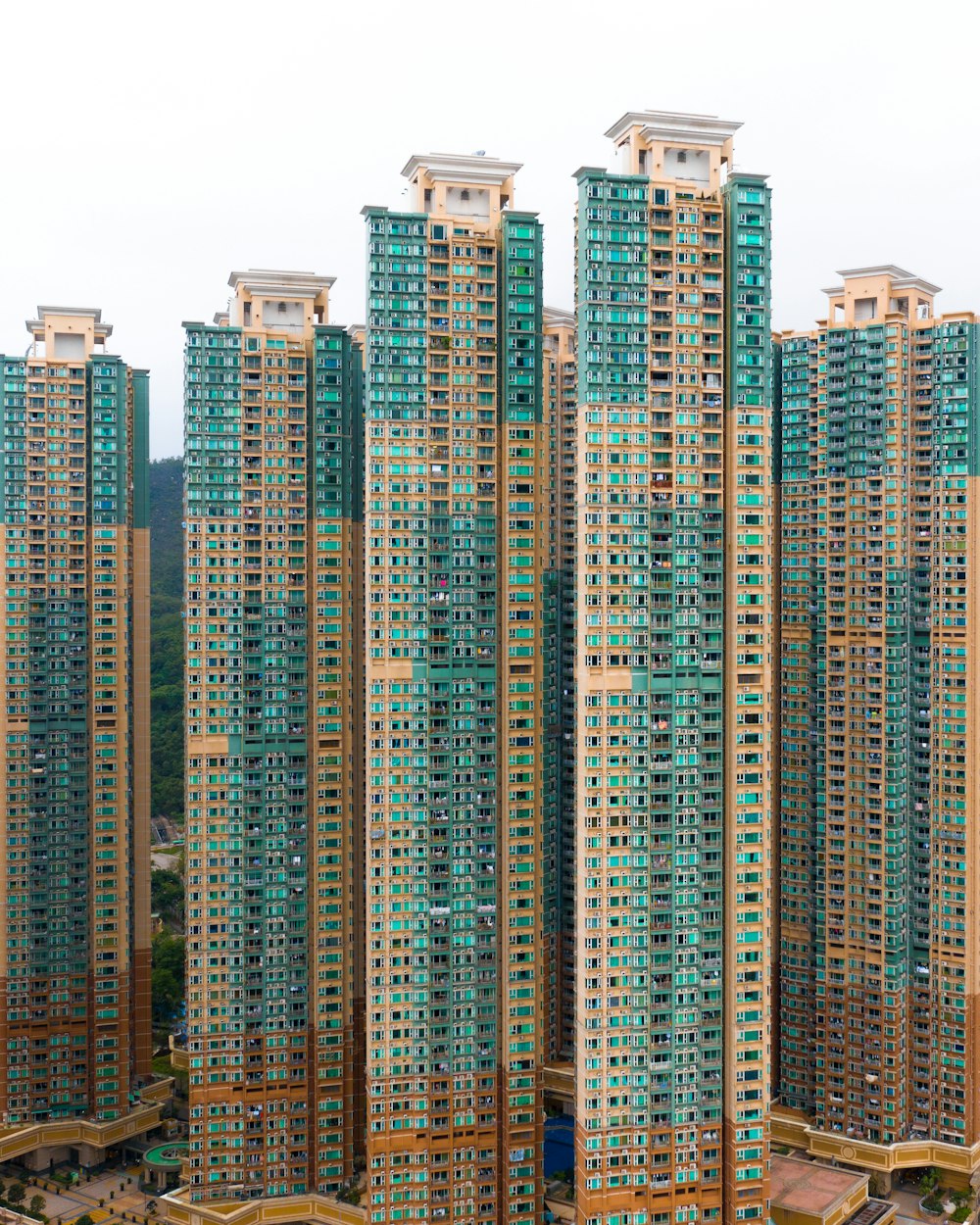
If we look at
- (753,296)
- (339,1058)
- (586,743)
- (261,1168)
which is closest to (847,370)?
(753,296)

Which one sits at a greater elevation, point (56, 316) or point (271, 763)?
point (56, 316)

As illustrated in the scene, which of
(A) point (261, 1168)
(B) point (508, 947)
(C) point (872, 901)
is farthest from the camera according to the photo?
(C) point (872, 901)

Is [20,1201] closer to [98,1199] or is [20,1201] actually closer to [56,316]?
[98,1199]

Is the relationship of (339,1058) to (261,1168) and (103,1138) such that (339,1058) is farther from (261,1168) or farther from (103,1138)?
(103,1138)

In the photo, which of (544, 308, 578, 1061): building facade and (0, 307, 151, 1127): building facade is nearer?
(0, 307, 151, 1127): building facade

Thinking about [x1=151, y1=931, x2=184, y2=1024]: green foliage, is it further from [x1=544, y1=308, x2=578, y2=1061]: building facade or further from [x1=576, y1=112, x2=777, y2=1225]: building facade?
[x1=576, y1=112, x2=777, y2=1225]: building facade

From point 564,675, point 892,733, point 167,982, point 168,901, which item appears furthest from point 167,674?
point 892,733

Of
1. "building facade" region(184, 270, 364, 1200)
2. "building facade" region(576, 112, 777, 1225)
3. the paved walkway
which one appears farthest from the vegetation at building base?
"building facade" region(576, 112, 777, 1225)
